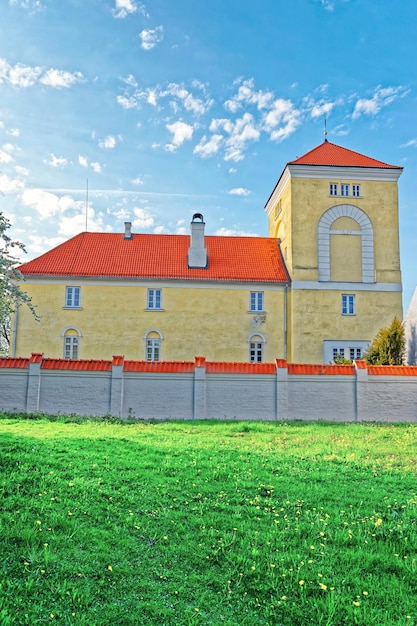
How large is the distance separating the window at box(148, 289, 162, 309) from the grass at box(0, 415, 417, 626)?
61.4ft

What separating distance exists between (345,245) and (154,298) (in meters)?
10.9

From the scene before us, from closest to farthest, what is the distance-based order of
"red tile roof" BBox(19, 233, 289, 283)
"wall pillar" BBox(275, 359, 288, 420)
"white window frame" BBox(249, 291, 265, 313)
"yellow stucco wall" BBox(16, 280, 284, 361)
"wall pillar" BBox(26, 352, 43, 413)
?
"wall pillar" BBox(26, 352, 43, 413) → "wall pillar" BBox(275, 359, 288, 420) → "yellow stucco wall" BBox(16, 280, 284, 361) → "red tile roof" BBox(19, 233, 289, 283) → "white window frame" BBox(249, 291, 265, 313)

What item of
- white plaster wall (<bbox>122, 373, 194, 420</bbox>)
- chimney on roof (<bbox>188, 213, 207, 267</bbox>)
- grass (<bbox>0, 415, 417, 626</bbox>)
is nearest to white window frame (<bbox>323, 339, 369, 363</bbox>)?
chimney on roof (<bbox>188, 213, 207, 267</bbox>)

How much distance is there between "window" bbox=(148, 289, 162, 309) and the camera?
94.2 feet

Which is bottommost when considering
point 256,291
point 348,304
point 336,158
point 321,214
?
point 348,304

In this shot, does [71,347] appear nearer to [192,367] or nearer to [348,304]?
[192,367]

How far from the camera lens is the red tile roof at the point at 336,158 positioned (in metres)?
29.6

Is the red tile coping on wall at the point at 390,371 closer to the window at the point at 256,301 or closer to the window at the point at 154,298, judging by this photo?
the window at the point at 256,301

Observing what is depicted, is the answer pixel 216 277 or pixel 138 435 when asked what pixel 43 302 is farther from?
pixel 138 435

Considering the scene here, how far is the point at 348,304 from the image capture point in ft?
94.3

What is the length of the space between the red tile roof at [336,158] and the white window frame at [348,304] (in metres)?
7.30

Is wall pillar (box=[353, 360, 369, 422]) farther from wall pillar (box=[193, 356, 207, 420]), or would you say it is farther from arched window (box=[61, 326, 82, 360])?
arched window (box=[61, 326, 82, 360])

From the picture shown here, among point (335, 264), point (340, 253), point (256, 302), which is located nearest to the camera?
point (256, 302)

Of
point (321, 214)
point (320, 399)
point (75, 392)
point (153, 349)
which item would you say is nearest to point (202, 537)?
point (75, 392)
